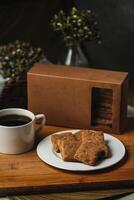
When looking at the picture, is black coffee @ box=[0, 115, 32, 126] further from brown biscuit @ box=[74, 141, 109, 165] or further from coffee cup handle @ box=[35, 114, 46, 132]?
brown biscuit @ box=[74, 141, 109, 165]

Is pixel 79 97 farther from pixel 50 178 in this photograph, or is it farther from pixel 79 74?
pixel 50 178

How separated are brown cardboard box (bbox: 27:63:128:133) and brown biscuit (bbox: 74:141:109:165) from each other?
0.42ft

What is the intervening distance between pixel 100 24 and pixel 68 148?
3.41 feet

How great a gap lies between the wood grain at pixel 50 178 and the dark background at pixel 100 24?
80 centimetres

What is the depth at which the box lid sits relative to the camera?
1.00m

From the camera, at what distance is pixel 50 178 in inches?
34.2

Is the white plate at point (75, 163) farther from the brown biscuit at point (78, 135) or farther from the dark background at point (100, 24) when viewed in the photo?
the dark background at point (100, 24)

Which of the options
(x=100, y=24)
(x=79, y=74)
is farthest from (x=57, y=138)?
(x=100, y=24)

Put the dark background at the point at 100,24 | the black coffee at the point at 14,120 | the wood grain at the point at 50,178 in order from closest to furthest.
Result: the wood grain at the point at 50,178 < the black coffee at the point at 14,120 < the dark background at the point at 100,24

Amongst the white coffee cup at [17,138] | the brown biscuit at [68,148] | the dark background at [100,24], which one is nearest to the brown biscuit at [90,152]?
the brown biscuit at [68,148]

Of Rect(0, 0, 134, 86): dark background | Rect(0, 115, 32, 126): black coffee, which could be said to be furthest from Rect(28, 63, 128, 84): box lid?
Rect(0, 0, 134, 86): dark background

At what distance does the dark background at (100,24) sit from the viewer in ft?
5.70

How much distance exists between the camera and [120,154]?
923mm

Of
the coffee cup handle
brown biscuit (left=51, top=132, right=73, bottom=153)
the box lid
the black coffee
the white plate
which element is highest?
the box lid
